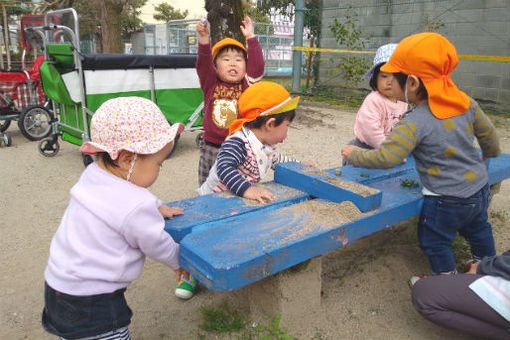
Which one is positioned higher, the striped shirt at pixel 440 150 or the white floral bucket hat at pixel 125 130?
the white floral bucket hat at pixel 125 130

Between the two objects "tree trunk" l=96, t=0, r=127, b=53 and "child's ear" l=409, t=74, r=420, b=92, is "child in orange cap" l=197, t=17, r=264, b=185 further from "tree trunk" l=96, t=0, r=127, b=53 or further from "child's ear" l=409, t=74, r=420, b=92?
"tree trunk" l=96, t=0, r=127, b=53

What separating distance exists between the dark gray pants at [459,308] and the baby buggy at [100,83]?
4.27m

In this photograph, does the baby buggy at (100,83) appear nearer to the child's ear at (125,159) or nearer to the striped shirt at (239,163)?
the striped shirt at (239,163)

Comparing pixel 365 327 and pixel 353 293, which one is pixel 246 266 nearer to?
pixel 365 327

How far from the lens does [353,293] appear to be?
2.42 m

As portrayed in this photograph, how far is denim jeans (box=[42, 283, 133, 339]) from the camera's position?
1.58 m

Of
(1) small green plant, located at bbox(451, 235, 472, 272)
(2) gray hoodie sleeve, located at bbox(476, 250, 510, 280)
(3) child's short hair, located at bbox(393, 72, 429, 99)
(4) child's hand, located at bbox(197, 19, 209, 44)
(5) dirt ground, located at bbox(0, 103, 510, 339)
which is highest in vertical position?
(4) child's hand, located at bbox(197, 19, 209, 44)

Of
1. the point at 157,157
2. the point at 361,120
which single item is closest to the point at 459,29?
the point at 361,120

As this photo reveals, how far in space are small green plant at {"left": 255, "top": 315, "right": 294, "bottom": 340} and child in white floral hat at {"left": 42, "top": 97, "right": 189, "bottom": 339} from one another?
64cm

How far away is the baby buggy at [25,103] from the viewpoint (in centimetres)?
662

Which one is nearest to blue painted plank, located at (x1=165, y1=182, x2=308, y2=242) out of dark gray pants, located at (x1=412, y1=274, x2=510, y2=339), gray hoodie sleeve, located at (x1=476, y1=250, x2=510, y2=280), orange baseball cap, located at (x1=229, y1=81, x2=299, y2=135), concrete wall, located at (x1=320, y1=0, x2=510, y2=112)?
orange baseball cap, located at (x1=229, y1=81, x2=299, y2=135)

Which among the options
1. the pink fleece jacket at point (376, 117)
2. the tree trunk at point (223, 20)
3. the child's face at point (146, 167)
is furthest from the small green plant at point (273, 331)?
the tree trunk at point (223, 20)

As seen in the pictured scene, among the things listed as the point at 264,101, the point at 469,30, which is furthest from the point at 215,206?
the point at 469,30

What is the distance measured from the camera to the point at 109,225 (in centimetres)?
150
